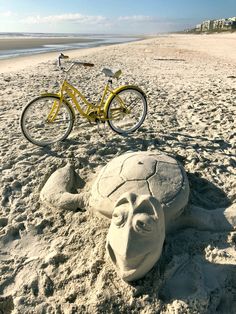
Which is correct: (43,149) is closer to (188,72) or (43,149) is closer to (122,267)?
(122,267)

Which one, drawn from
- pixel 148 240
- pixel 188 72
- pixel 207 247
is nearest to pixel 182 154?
pixel 207 247

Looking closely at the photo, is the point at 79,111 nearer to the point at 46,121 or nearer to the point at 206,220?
the point at 46,121

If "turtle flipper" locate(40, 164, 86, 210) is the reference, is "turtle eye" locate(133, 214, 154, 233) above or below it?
above

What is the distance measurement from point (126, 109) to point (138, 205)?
137 inches

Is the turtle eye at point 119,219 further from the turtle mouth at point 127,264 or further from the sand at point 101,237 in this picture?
the sand at point 101,237

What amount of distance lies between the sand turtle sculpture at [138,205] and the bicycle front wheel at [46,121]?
117 cm

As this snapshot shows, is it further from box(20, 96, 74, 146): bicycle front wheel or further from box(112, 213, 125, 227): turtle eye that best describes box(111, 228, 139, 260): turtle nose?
box(20, 96, 74, 146): bicycle front wheel

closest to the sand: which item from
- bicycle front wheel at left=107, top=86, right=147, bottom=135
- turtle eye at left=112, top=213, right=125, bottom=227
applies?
bicycle front wheel at left=107, top=86, right=147, bottom=135

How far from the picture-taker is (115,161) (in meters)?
3.71

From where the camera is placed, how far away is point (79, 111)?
5.26 m

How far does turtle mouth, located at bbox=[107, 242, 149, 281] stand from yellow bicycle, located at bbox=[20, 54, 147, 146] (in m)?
3.13

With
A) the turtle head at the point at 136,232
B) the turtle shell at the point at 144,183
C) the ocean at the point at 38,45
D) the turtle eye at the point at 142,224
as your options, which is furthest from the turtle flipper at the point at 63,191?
the ocean at the point at 38,45

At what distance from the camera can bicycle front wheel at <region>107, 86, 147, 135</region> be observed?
217 inches

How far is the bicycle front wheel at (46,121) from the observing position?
5004mm
